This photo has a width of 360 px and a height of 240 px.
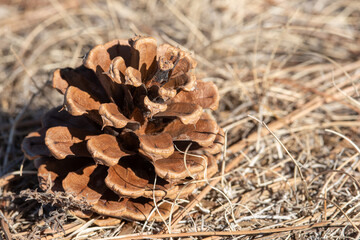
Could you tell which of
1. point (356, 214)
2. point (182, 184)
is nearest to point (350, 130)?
point (356, 214)

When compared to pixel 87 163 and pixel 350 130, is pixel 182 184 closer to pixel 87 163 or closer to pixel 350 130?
pixel 87 163

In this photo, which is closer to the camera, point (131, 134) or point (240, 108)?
point (131, 134)

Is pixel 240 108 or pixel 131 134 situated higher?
pixel 131 134

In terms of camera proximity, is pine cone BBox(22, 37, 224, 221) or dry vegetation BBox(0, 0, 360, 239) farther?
dry vegetation BBox(0, 0, 360, 239)

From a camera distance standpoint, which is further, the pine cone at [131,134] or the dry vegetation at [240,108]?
the dry vegetation at [240,108]
